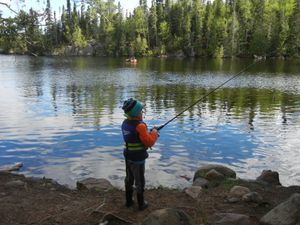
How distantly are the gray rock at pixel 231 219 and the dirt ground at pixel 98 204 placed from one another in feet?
0.65

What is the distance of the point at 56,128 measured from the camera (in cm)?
2222

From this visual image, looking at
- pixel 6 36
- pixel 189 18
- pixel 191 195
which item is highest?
pixel 189 18

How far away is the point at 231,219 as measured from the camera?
729 cm

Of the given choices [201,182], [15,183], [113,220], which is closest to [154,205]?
[113,220]

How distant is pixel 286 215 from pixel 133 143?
3192 millimetres

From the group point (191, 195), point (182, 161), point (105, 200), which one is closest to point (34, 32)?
point (105, 200)

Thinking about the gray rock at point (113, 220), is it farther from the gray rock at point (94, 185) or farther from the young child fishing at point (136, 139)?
the gray rock at point (94, 185)

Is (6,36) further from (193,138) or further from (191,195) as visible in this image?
(193,138)

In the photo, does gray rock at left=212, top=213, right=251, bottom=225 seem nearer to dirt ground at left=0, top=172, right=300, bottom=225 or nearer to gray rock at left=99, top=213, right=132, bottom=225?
dirt ground at left=0, top=172, right=300, bottom=225

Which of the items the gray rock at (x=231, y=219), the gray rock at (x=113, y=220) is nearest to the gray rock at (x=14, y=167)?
the gray rock at (x=113, y=220)

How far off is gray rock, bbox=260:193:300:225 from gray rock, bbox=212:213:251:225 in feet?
1.16

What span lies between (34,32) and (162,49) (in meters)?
130

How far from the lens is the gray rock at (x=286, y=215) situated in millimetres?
7139

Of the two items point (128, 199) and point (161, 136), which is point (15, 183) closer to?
point (128, 199)
